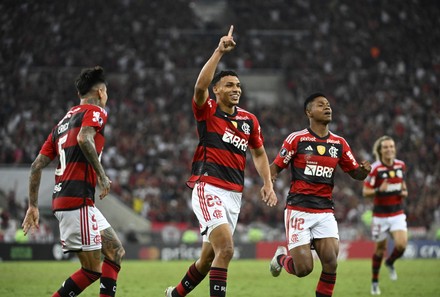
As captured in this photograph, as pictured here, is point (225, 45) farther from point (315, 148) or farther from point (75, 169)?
point (315, 148)

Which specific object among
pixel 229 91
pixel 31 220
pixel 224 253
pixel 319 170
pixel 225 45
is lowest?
pixel 224 253

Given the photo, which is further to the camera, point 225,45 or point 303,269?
point 303,269

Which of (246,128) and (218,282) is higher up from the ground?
(246,128)

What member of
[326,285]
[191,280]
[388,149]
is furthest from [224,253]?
[388,149]

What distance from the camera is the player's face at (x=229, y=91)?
940 cm

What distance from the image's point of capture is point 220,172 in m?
9.20

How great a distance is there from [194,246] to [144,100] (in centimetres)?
1109

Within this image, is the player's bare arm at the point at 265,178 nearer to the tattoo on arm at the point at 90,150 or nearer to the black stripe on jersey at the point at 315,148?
the black stripe on jersey at the point at 315,148

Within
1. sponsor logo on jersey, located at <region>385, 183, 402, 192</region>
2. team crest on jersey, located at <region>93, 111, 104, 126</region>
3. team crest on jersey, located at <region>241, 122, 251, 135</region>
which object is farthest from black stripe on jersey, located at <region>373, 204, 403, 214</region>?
team crest on jersey, located at <region>93, 111, 104, 126</region>

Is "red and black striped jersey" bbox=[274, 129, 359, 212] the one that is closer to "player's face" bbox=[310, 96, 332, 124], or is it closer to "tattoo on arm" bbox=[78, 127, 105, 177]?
"player's face" bbox=[310, 96, 332, 124]

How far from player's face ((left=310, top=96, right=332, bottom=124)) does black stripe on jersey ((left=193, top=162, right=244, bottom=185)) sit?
1612mm

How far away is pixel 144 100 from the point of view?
117 ft

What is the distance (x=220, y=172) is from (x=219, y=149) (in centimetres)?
27

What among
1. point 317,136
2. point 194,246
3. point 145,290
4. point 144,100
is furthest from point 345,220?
point 317,136
